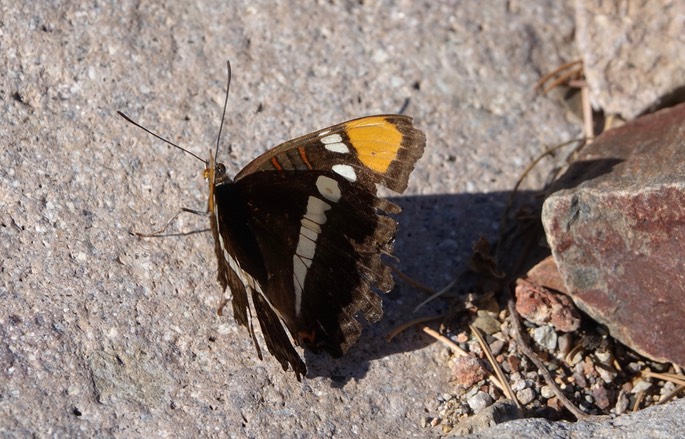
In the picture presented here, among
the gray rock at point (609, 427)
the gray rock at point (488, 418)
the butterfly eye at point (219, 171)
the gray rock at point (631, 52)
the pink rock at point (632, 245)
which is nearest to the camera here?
the gray rock at point (609, 427)

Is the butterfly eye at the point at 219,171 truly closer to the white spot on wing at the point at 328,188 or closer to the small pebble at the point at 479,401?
the white spot on wing at the point at 328,188

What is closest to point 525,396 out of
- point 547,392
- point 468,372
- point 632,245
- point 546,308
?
point 547,392

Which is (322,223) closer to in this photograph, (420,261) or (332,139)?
(332,139)

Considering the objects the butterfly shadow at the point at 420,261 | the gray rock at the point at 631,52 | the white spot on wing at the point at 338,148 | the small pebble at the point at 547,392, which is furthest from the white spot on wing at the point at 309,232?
the gray rock at the point at 631,52

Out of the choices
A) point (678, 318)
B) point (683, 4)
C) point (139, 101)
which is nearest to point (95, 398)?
point (139, 101)

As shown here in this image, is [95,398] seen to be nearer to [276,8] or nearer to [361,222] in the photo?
[361,222]

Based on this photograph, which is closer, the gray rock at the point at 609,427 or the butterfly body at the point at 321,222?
the gray rock at the point at 609,427

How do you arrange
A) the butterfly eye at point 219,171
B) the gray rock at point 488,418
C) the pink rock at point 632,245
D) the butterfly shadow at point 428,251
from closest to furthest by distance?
the gray rock at point 488,418 → the pink rock at point 632,245 → the butterfly eye at point 219,171 → the butterfly shadow at point 428,251

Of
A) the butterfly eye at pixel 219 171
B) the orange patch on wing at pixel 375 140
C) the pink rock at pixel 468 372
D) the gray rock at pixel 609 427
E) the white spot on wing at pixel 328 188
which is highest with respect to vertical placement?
the butterfly eye at pixel 219 171
